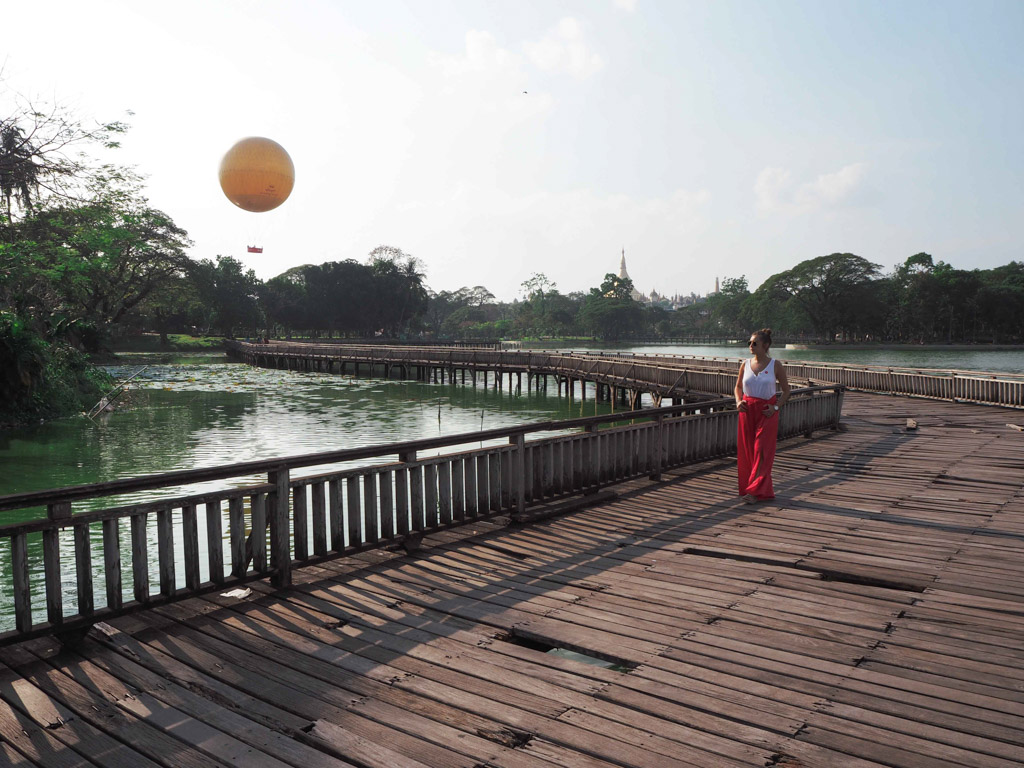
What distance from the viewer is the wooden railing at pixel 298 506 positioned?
164 inches

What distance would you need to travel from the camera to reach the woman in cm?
785

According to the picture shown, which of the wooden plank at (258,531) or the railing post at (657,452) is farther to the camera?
the railing post at (657,452)

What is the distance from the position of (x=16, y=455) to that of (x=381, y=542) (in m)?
19.1

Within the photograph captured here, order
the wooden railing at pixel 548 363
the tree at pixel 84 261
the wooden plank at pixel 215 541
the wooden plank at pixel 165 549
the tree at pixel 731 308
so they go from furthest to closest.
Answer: the tree at pixel 731 308 < the tree at pixel 84 261 < the wooden railing at pixel 548 363 < the wooden plank at pixel 215 541 < the wooden plank at pixel 165 549

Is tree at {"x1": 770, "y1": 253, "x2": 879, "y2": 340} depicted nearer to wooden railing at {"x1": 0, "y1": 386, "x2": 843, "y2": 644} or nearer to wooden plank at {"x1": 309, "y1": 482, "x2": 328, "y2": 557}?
wooden railing at {"x1": 0, "y1": 386, "x2": 843, "y2": 644}

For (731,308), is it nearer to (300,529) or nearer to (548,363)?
(548,363)

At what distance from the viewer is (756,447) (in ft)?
27.0

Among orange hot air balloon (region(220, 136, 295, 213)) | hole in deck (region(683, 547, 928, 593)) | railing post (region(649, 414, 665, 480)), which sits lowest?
hole in deck (region(683, 547, 928, 593))

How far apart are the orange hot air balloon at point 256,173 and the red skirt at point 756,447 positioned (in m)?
12.0

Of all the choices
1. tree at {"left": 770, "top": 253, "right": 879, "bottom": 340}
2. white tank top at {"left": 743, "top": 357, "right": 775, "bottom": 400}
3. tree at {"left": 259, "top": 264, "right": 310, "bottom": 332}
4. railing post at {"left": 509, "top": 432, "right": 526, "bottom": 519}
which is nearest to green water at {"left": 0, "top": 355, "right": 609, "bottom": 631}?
railing post at {"left": 509, "top": 432, "right": 526, "bottom": 519}

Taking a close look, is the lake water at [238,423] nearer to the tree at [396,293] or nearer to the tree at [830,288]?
the tree at [396,293]

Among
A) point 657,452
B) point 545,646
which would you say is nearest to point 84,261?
point 657,452

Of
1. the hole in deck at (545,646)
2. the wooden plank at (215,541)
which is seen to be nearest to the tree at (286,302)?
the wooden plank at (215,541)

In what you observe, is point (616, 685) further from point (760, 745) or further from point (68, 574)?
point (68, 574)
